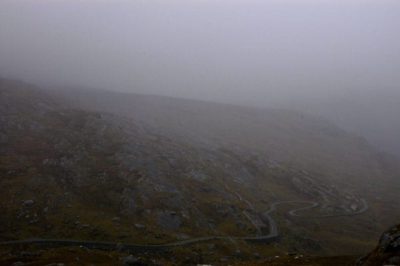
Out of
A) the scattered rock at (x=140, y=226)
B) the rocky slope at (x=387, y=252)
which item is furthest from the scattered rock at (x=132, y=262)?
the scattered rock at (x=140, y=226)

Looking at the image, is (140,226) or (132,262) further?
(140,226)

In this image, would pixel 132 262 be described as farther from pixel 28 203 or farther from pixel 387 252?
pixel 28 203

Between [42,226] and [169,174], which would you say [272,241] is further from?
[42,226]

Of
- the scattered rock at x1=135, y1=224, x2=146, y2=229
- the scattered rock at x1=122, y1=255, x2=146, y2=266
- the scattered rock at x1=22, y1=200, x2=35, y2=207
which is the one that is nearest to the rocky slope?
the scattered rock at x1=122, y1=255, x2=146, y2=266

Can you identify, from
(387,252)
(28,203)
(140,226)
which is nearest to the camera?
(387,252)

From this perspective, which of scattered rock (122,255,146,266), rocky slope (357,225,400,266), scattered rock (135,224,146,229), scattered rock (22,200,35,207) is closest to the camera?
rocky slope (357,225,400,266)

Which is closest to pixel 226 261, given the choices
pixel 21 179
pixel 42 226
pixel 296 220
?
pixel 42 226

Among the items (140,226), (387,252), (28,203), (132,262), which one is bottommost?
(140,226)

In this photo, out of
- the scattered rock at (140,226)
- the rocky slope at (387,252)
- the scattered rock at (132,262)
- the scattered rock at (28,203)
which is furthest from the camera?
the scattered rock at (28,203)

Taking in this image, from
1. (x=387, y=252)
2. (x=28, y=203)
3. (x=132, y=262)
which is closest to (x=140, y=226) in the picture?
(x=28, y=203)

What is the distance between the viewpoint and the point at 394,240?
4378 cm

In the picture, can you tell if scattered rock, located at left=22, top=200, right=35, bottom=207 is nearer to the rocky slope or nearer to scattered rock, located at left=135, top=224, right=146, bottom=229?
scattered rock, located at left=135, top=224, right=146, bottom=229

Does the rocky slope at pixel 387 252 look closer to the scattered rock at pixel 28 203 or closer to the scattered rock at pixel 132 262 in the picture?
the scattered rock at pixel 132 262

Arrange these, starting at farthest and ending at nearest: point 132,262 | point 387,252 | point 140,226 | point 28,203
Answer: point 28,203, point 140,226, point 132,262, point 387,252
